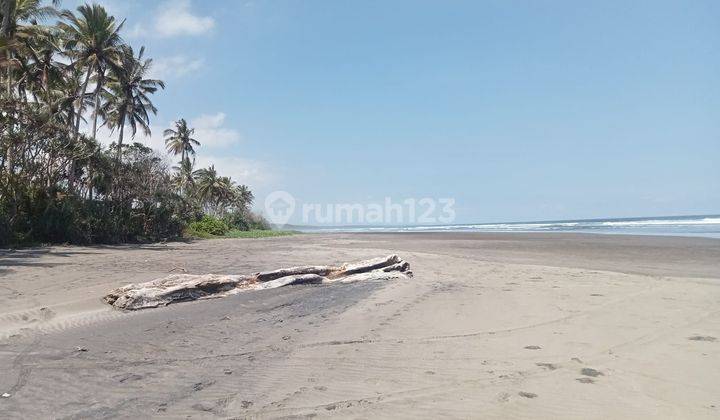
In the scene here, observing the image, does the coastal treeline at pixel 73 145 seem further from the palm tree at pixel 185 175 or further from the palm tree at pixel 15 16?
the palm tree at pixel 185 175

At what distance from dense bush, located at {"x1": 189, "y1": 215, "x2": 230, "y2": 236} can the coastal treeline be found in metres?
0.98

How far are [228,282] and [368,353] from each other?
4.89 m

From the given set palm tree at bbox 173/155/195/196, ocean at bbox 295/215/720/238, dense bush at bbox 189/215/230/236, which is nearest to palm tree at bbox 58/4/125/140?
dense bush at bbox 189/215/230/236

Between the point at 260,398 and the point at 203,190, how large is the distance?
Result: 64.5 meters

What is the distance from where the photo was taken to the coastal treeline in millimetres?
21344

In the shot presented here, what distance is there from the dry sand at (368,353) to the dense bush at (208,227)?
3190 centimetres

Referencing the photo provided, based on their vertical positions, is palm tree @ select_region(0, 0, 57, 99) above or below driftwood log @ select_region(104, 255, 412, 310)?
above

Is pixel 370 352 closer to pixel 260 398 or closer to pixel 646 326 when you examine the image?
pixel 260 398

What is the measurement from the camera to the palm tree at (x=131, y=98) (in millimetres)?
34469

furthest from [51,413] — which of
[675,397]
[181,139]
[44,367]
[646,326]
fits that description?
[181,139]

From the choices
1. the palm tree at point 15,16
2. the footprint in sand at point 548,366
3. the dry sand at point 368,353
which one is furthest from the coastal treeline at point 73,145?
the footprint in sand at point 548,366

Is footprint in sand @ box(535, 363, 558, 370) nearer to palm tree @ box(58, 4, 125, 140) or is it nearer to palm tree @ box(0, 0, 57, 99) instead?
palm tree @ box(0, 0, 57, 99)

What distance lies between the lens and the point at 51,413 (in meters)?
3.77

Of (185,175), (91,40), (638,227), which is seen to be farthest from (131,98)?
(638,227)
